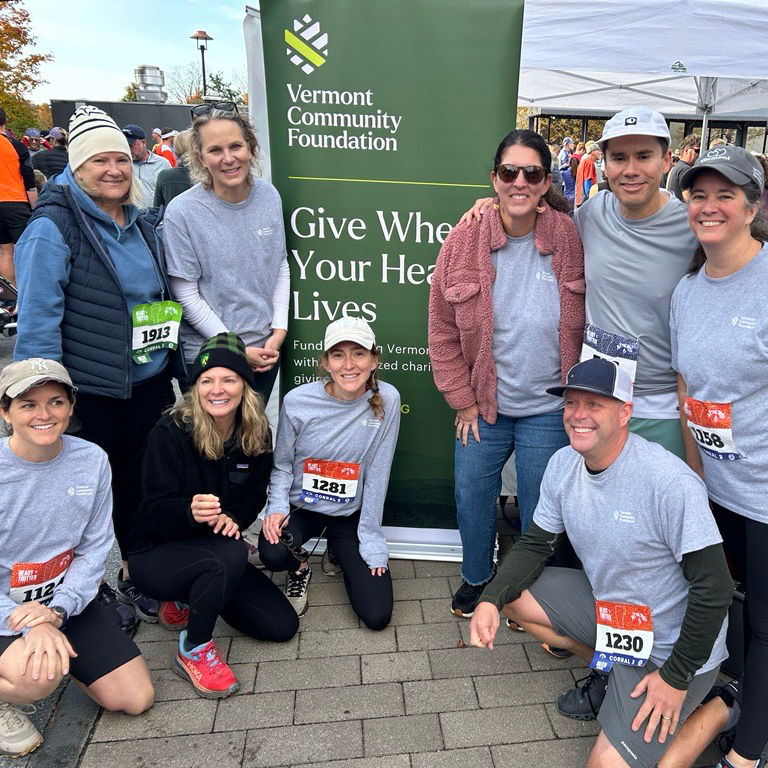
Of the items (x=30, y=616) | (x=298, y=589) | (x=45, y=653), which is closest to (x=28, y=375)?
(x=30, y=616)

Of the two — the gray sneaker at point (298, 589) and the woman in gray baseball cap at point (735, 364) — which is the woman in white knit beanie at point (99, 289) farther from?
the woman in gray baseball cap at point (735, 364)

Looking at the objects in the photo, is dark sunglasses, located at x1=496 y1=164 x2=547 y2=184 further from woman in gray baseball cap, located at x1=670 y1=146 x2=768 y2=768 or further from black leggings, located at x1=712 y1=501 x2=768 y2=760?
black leggings, located at x1=712 y1=501 x2=768 y2=760

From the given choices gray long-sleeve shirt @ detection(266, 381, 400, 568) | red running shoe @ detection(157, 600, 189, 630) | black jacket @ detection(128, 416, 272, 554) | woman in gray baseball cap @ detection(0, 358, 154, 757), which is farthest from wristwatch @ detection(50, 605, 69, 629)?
gray long-sleeve shirt @ detection(266, 381, 400, 568)

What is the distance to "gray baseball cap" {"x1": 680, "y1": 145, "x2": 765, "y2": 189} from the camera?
1.91 metres

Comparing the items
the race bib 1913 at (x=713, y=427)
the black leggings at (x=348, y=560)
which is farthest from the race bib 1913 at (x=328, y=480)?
the race bib 1913 at (x=713, y=427)

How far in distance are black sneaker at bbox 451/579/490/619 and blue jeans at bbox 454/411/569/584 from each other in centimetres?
3

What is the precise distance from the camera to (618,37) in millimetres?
3863

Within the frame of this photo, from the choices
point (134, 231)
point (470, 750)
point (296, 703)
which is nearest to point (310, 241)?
point (134, 231)

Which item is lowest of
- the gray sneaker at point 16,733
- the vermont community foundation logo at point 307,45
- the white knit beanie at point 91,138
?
the gray sneaker at point 16,733

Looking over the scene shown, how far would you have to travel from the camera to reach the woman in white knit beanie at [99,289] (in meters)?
2.45

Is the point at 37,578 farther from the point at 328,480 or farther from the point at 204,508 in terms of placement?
the point at 328,480

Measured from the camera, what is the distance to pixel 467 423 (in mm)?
2797

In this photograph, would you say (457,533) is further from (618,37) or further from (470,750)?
(618,37)

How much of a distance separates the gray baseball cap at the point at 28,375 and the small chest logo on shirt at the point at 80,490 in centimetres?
38
